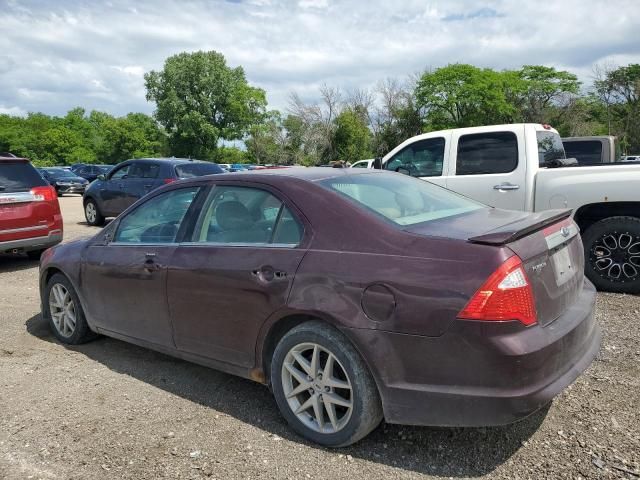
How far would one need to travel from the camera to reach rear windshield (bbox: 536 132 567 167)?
675cm

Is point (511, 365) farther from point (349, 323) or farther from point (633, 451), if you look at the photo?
point (633, 451)

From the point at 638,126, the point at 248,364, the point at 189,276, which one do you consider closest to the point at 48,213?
the point at 189,276

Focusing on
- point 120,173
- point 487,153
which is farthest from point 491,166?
point 120,173

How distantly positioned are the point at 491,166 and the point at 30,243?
21.9ft

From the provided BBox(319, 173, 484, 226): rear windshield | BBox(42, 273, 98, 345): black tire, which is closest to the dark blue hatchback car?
BBox(42, 273, 98, 345): black tire

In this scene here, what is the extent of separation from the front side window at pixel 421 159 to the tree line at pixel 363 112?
33617mm

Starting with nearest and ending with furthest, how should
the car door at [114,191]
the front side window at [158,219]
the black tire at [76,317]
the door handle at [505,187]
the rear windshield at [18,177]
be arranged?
1. the front side window at [158,219]
2. the black tire at [76,317]
3. the door handle at [505,187]
4. the rear windshield at [18,177]
5. the car door at [114,191]

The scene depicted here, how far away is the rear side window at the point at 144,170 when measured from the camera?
11.7m

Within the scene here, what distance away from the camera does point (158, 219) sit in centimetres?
405

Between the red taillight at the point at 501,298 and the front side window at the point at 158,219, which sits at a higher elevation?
the front side window at the point at 158,219

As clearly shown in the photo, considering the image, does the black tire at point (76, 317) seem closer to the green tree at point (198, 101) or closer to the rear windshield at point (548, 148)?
the rear windshield at point (548, 148)

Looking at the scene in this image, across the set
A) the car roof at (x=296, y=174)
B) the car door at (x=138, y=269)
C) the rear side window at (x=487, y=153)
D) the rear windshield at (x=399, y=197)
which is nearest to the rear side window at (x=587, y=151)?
the rear side window at (x=487, y=153)

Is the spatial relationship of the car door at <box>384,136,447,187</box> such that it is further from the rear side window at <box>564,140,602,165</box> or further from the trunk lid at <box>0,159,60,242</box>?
the trunk lid at <box>0,159,60,242</box>

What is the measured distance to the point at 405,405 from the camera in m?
2.63
